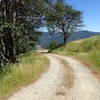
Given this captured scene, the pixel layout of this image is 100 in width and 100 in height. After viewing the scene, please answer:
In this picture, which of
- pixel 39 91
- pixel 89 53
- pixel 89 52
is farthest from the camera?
pixel 89 52

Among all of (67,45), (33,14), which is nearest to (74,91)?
(33,14)

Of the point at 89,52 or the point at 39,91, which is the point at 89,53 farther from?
the point at 39,91

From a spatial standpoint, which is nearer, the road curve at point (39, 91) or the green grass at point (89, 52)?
the road curve at point (39, 91)

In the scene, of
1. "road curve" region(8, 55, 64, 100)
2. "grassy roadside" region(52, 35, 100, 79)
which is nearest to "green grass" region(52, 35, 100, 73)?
"grassy roadside" region(52, 35, 100, 79)

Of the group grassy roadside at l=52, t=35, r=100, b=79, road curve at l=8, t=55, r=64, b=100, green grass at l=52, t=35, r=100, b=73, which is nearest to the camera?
road curve at l=8, t=55, r=64, b=100

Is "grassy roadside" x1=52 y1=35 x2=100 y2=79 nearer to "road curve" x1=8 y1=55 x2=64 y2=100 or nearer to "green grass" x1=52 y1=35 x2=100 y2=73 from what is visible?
"green grass" x1=52 y1=35 x2=100 y2=73

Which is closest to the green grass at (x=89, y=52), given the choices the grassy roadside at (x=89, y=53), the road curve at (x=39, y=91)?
the grassy roadside at (x=89, y=53)

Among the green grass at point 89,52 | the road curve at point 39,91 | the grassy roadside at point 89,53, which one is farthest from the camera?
the green grass at point 89,52

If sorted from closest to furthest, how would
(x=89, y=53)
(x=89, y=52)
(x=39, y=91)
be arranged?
1. (x=39, y=91)
2. (x=89, y=53)
3. (x=89, y=52)

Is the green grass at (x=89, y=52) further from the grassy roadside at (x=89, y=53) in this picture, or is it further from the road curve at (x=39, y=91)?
the road curve at (x=39, y=91)

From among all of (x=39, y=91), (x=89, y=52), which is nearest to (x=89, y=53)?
(x=89, y=52)

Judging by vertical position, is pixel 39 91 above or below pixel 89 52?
above

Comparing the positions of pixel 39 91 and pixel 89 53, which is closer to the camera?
pixel 39 91

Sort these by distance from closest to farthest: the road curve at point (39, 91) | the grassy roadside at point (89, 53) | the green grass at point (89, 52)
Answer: the road curve at point (39, 91)
the grassy roadside at point (89, 53)
the green grass at point (89, 52)
